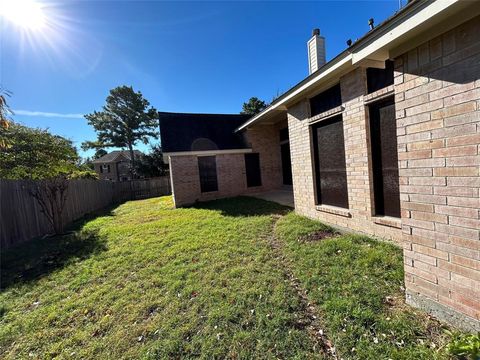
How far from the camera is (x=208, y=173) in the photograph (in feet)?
40.4

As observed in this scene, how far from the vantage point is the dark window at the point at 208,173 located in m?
12.2

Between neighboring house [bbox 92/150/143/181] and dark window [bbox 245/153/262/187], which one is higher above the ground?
neighboring house [bbox 92/150/143/181]

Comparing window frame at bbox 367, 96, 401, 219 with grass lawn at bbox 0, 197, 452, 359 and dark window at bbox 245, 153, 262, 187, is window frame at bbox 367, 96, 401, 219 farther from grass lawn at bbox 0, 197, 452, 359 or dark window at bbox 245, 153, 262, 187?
dark window at bbox 245, 153, 262, 187

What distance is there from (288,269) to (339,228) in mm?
2026

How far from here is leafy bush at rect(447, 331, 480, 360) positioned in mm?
1675

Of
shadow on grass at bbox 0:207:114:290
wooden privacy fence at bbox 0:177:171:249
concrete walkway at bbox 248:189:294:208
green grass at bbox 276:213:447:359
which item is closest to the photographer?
green grass at bbox 276:213:447:359

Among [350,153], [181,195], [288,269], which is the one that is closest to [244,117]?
[181,195]

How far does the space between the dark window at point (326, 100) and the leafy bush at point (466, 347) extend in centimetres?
418

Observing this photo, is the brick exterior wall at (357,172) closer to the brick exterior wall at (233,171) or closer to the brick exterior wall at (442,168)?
the brick exterior wall at (442,168)

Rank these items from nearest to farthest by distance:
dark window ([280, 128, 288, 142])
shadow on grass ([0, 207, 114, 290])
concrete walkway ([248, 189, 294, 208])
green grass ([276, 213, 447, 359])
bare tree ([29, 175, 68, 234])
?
green grass ([276, 213, 447, 359])
shadow on grass ([0, 207, 114, 290])
bare tree ([29, 175, 68, 234])
concrete walkway ([248, 189, 294, 208])
dark window ([280, 128, 288, 142])

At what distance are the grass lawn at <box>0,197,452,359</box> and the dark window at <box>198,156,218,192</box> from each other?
706 cm

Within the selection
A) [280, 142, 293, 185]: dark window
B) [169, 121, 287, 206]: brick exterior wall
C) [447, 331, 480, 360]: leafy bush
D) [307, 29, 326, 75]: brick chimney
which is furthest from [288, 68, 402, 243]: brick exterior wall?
[169, 121, 287, 206]: brick exterior wall

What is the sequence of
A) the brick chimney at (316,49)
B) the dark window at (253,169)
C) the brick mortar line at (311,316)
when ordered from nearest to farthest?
1. the brick mortar line at (311,316)
2. the brick chimney at (316,49)
3. the dark window at (253,169)

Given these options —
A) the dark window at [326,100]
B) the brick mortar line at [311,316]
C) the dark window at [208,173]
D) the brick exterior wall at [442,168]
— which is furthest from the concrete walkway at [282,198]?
the brick exterior wall at [442,168]
